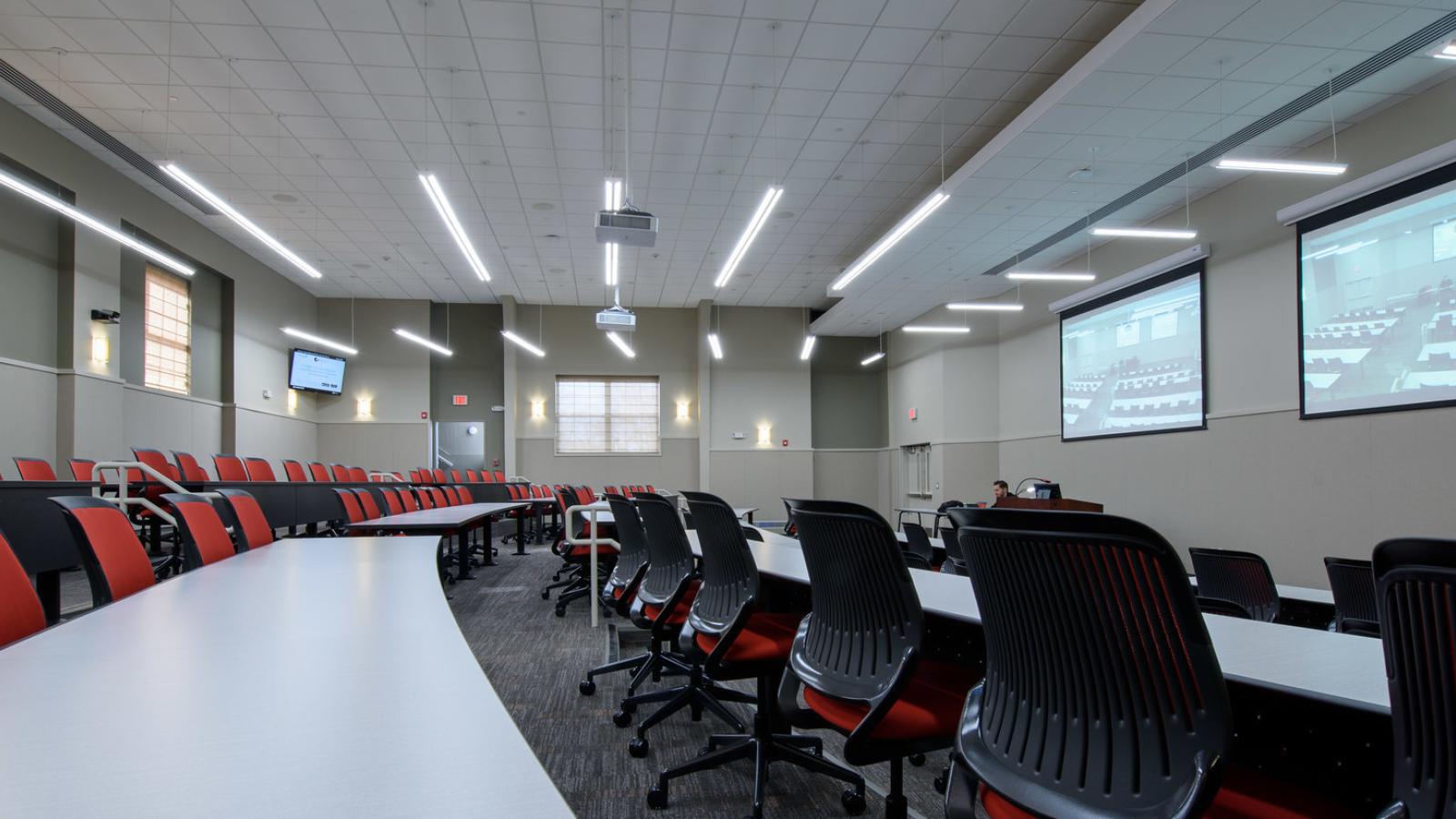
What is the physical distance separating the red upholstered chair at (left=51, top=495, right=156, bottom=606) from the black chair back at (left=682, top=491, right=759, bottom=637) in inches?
64.4

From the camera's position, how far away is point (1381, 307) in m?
5.27

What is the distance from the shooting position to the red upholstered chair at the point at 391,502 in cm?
595

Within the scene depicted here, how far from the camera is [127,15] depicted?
17.0 feet

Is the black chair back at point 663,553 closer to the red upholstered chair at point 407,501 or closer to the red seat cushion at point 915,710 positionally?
the red seat cushion at point 915,710

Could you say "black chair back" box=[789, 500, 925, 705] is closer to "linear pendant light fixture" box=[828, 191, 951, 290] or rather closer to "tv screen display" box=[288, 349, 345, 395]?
"linear pendant light fixture" box=[828, 191, 951, 290]

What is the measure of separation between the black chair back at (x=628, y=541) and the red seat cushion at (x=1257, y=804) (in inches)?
90.7

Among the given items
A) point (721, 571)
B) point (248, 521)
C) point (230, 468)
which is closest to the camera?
point (721, 571)

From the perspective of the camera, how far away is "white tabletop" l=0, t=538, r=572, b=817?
538 mm

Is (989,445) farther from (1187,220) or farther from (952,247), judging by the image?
(1187,220)

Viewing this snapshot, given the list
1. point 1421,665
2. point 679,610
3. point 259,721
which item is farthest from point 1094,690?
point 679,610

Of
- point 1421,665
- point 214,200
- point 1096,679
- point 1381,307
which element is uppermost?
point 214,200

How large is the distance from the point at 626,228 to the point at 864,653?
14.6 feet

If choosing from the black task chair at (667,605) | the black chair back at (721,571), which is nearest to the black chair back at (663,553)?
the black task chair at (667,605)

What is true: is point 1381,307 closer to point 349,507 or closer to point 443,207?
point 443,207
